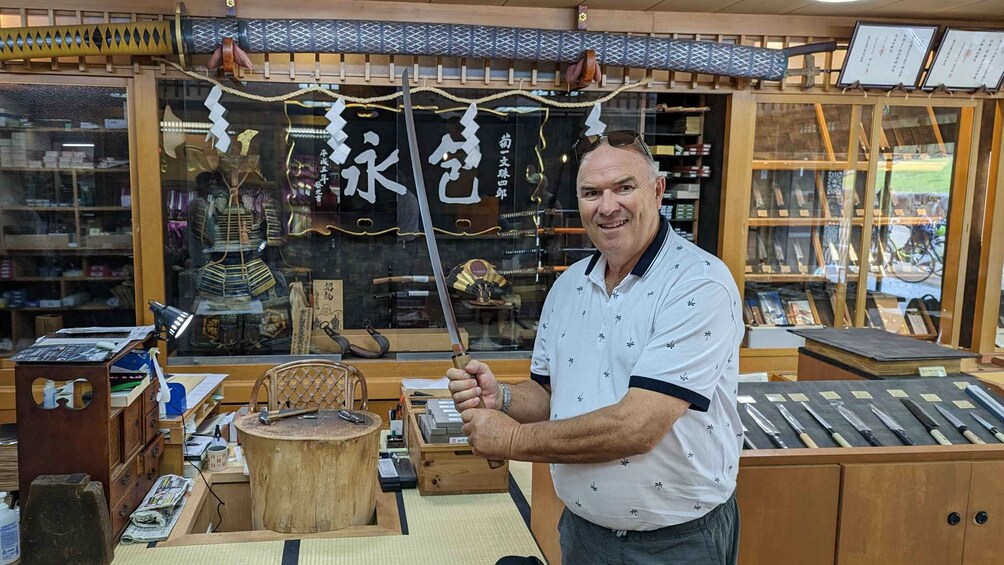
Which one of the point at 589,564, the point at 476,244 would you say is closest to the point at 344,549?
the point at 589,564

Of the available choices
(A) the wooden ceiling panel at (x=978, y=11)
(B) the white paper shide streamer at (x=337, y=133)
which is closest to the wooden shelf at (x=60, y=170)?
(B) the white paper shide streamer at (x=337, y=133)

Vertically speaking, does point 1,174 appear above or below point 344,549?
above

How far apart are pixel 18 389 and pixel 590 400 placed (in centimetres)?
190

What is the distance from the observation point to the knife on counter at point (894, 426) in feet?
7.04

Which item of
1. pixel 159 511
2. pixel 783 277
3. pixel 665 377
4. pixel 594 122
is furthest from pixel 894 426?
pixel 783 277

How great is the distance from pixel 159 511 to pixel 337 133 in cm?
275

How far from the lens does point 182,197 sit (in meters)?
4.42

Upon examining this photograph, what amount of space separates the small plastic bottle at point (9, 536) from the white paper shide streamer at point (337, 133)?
2.93 metres

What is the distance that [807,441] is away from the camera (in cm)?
211

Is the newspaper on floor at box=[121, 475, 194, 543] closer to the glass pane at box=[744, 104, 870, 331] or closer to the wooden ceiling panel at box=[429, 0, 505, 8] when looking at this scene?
the wooden ceiling panel at box=[429, 0, 505, 8]

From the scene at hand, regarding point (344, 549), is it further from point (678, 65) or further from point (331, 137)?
point (678, 65)

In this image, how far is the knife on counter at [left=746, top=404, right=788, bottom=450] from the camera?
2102mm

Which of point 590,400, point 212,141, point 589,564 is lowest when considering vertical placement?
point 589,564

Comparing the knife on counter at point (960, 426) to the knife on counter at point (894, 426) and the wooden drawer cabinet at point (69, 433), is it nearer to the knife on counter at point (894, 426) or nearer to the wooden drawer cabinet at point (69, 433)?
the knife on counter at point (894, 426)
